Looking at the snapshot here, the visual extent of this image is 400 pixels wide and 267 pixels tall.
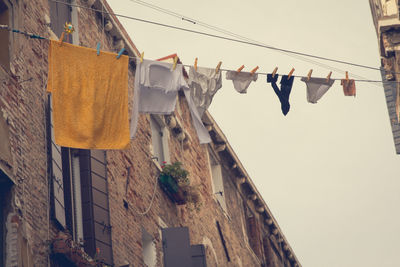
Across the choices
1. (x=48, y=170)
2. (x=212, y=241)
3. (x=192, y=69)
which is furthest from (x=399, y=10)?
(x=48, y=170)

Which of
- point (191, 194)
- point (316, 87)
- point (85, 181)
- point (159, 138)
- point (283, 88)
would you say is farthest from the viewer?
point (159, 138)

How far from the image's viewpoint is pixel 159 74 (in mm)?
12531

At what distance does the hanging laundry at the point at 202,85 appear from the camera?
13.2 m

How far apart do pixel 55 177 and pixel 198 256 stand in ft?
15.0

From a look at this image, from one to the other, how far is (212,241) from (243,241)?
3.47m

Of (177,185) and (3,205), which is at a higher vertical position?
(177,185)

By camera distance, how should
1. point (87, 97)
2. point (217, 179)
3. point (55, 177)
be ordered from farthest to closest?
1. point (217, 179)
2. point (55, 177)
3. point (87, 97)

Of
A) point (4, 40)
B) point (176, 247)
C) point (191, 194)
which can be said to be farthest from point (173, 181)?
point (4, 40)

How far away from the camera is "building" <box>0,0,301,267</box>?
421 inches

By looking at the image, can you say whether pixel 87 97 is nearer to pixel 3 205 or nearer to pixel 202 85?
pixel 3 205

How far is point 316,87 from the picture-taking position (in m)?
13.8

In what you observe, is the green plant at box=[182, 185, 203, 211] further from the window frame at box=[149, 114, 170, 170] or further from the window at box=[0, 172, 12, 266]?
the window at box=[0, 172, 12, 266]

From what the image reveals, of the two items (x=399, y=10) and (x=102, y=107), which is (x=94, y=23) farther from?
(x=399, y=10)

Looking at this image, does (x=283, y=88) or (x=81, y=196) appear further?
(x=283, y=88)
